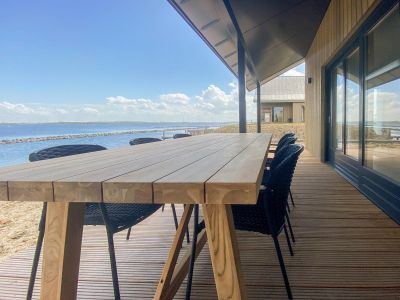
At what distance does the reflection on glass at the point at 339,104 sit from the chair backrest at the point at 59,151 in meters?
4.17

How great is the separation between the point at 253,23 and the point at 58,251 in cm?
487

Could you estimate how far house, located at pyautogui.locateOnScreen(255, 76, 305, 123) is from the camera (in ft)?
68.0

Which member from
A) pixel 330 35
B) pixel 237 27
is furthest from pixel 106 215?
pixel 330 35

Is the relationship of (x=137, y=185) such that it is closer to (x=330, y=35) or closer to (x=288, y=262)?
(x=288, y=262)

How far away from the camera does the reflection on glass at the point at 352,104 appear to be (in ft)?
13.5

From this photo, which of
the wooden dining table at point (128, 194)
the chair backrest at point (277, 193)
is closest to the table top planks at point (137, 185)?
the wooden dining table at point (128, 194)

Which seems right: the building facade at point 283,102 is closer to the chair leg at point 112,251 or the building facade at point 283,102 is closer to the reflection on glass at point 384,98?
the reflection on glass at point 384,98

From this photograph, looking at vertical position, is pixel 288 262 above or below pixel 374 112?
below

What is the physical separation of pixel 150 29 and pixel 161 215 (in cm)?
3677

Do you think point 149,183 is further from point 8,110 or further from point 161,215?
point 8,110

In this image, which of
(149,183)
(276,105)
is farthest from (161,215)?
(276,105)

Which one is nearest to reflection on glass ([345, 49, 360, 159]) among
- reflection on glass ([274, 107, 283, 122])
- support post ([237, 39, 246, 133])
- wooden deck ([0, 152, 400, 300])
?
wooden deck ([0, 152, 400, 300])

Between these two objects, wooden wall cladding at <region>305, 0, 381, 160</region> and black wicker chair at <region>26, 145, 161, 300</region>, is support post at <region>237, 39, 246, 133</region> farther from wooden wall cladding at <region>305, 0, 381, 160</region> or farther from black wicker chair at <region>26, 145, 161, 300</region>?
black wicker chair at <region>26, 145, 161, 300</region>

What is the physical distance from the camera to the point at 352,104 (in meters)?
4.44
